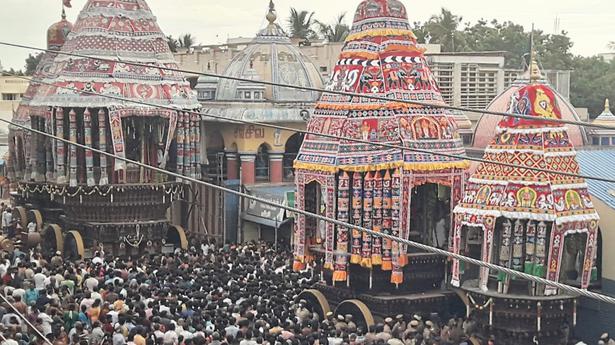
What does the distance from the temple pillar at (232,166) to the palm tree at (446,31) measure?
2217 centimetres

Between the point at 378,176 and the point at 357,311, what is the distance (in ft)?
6.43

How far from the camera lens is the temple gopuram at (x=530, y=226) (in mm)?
12625

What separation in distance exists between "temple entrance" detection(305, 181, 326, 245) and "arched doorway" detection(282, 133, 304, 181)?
8810mm

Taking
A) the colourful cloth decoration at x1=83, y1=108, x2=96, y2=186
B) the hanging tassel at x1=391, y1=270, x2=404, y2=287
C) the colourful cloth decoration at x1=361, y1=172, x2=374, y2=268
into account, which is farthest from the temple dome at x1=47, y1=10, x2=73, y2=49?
the hanging tassel at x1=391, y1=270, x2=404, y2=287

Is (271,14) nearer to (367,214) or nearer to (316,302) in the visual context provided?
(316,302)

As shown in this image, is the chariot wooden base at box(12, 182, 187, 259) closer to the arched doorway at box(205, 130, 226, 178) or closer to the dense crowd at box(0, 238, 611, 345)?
the arched doorway at box(205, 130, 226, 178)

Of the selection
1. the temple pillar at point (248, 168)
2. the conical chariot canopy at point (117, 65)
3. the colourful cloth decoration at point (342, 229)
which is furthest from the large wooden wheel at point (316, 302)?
the temple pillar at point (248, 168)

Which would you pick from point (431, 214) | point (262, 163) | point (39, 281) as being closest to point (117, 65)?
point (262, 163)

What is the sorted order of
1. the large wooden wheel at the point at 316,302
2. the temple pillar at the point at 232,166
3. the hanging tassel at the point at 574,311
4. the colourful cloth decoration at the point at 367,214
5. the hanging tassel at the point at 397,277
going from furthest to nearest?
the temple pillar at the point at 232,166 → the large wooden wheel at the point at 316,302 → the colourful cloth decoration at the point at 367,214 → the hanging tassel at the point at 397,277 → the hanging tassel at the point at 574,311

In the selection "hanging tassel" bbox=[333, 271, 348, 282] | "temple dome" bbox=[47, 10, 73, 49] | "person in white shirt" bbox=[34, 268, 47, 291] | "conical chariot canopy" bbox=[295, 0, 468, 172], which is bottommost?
"person in white shirt" bbox=[34, 268, 47, 291]

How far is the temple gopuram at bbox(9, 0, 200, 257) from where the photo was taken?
829 inches

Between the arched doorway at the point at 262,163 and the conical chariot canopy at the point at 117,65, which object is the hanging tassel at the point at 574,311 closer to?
the conical chariot canopy at the point at 117,65

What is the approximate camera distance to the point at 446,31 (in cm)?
4544

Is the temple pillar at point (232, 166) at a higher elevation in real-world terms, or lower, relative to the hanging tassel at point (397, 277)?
higher
